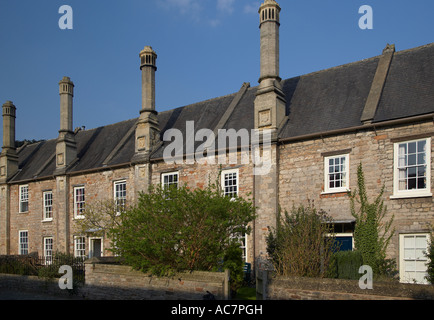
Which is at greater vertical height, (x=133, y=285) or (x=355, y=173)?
(x=355, y=173)

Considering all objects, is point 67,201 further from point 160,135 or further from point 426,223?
point 426,223

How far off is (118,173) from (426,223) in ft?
54.4

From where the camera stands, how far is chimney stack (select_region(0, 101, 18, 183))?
1265 inches

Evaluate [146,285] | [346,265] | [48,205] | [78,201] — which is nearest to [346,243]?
[346,265]

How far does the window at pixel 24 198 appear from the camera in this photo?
99.4 feet

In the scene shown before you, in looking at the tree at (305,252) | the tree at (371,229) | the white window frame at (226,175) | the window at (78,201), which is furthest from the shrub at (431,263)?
the window at (78,201)

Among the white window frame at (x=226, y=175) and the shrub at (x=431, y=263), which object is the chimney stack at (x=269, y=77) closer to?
the white window frame at (x=226, y=175)

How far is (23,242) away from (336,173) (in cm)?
2346

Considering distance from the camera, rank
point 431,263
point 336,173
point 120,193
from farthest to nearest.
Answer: point 120,193 < point 336,173 < point 431,263

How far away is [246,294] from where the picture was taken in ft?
49.2

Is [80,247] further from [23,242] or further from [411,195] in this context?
[411,195]

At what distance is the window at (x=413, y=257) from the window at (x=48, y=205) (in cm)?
2220

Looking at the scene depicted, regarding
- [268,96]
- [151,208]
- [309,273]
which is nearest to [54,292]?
[151,208]

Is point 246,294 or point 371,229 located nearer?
point 246,294
